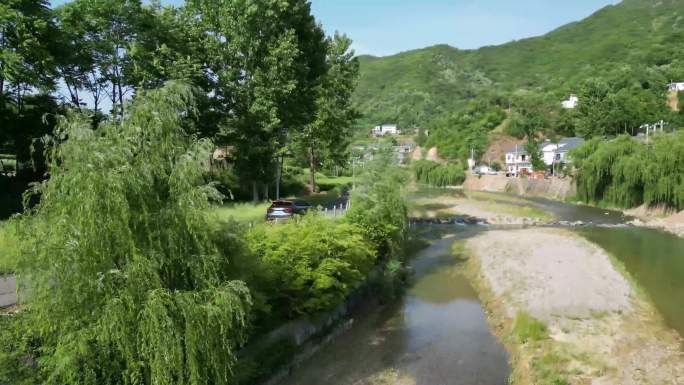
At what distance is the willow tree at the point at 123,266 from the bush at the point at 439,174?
104 m

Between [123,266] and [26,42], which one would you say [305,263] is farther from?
[26,42]

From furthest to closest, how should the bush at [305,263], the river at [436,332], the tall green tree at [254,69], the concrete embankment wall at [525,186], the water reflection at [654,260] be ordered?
the concrete embankment wall at [525,186], the tall green tree at [254,69], the water reflection at [654,260], the bush at [305,263], the river at [436,332]

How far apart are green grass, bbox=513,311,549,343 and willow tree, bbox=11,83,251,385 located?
550 inches

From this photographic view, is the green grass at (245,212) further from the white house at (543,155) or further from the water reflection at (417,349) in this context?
the white house at (543,155)

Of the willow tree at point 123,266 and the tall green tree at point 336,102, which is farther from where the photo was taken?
the tall green tree at point 336,102

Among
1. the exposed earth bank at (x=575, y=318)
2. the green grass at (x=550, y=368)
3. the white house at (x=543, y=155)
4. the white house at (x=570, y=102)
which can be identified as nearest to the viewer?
the green grass at (x=550, y=368)

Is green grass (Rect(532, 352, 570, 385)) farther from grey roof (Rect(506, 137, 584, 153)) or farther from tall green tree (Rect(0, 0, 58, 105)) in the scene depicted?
grey roof (Rect(506, 137, 584, 153))

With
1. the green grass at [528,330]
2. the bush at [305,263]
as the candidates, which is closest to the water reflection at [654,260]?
the green grass at [528,330]

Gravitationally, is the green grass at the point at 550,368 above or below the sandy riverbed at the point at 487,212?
below

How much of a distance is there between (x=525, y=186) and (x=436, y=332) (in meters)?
73.0

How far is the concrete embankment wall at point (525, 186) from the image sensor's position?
2921 inches

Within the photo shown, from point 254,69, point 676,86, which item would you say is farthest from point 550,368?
point 676,86

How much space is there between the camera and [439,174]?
113m

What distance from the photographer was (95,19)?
110 feet
